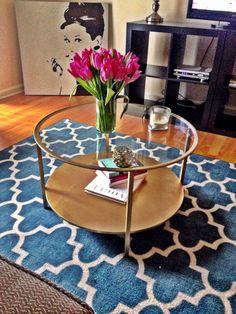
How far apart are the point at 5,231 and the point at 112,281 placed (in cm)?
61

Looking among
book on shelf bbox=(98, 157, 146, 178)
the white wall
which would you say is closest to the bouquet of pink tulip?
book on shelf bbox=(98, 157, 146, 178)

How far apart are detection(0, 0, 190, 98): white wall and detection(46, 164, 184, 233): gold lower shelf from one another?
1826 mm

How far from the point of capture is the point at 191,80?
2.62 metres

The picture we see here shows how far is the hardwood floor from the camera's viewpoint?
238 cm

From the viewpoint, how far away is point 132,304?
118 cm

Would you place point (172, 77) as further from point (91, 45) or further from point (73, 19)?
point (73, 19)

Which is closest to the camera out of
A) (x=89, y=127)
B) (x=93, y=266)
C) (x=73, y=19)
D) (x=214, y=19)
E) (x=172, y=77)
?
(x=93, y=266)

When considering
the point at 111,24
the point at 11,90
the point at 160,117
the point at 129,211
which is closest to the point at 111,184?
the point at 129,211

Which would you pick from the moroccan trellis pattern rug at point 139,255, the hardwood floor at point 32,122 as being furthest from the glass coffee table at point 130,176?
the hardwood floor at point 32,122

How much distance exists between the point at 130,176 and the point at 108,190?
0.31 meters

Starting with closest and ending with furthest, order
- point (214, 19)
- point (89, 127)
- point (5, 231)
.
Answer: point (5, 231)
point (89, 127)
point (214, 19)

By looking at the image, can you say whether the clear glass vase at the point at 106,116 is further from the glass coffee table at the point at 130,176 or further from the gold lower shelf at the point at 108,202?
the gold lower shelf at the point at 108,202

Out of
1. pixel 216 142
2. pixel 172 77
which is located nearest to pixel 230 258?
pixel 216 142

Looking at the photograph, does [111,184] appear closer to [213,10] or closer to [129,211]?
[129,211]
